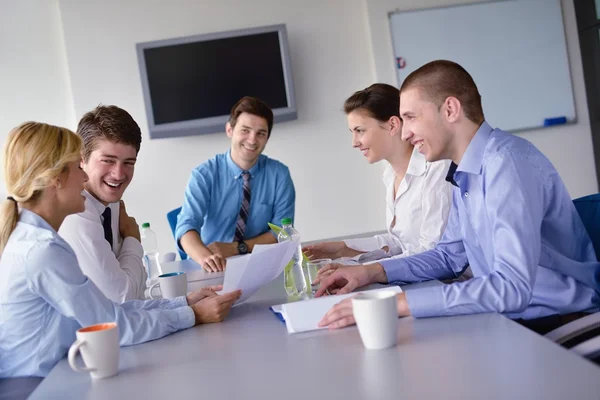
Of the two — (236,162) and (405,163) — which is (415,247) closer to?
(405,163)

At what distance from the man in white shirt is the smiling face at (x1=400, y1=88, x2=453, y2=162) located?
3.13 feet

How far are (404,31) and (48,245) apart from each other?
14.3ft

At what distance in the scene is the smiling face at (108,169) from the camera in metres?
2.27

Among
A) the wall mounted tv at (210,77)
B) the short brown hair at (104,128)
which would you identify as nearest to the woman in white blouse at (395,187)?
the short brown hair at (104,128)

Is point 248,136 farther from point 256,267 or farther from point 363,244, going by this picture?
point 256,267

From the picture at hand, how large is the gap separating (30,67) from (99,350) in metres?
4.65

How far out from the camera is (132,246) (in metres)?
2.37

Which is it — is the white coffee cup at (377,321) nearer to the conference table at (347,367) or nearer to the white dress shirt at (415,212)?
the conference table at (347,367)

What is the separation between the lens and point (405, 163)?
286 cm

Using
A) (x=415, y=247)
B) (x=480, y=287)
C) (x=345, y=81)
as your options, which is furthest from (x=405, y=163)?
(x=345, y=81)

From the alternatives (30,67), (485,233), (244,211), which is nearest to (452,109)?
(485,233)

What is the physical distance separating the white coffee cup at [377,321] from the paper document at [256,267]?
570 mm

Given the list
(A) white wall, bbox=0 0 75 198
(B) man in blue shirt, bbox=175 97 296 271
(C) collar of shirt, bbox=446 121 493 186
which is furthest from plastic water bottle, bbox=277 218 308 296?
(A) white wall, bbox=0 0 75 198

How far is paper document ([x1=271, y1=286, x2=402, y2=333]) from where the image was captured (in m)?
1.48
